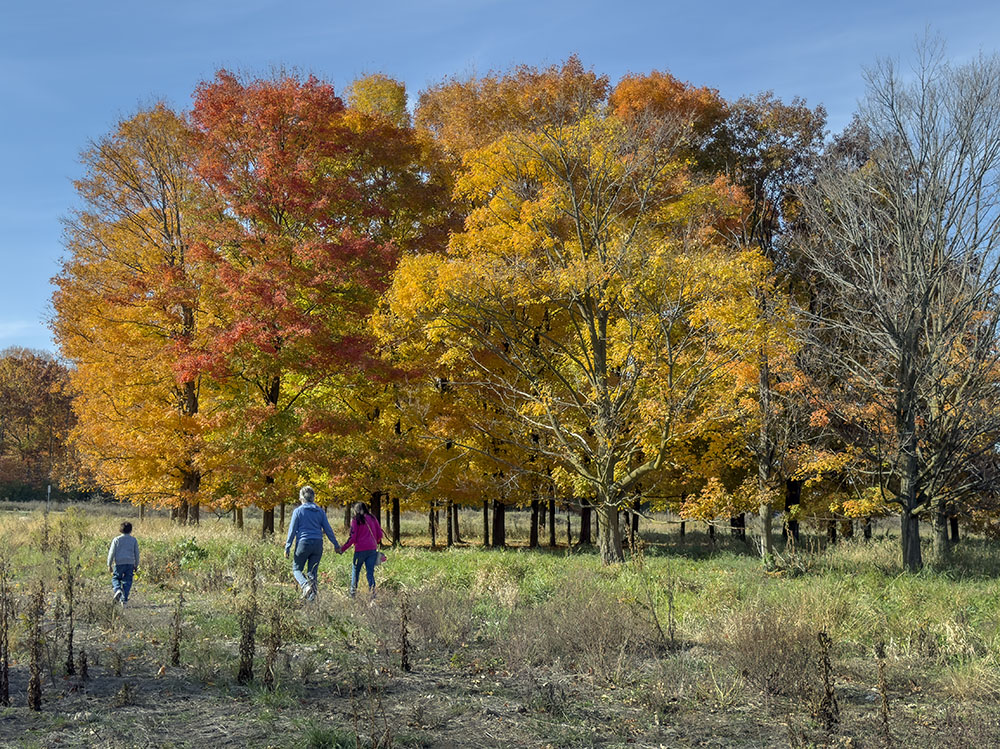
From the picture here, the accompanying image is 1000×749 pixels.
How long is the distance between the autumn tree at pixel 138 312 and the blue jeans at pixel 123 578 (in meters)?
10.2

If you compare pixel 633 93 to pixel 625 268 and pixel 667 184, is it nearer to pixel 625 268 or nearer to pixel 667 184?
pixel 667 184

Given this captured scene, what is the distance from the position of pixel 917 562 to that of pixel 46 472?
60256 millimetres

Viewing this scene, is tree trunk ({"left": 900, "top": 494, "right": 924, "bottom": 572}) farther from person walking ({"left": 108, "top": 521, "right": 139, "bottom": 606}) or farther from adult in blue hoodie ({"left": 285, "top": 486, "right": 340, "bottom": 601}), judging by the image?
person walking ({"left": 108, "top": 521, "right": 139, "bottom": 606})

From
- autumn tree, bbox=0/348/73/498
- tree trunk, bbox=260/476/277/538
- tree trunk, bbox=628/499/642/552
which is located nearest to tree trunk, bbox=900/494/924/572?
tree trunk, bbox=628/499/642/552

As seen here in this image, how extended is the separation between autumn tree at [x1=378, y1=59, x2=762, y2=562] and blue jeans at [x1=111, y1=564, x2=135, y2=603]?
7433 millimetres

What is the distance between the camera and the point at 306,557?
391 inches

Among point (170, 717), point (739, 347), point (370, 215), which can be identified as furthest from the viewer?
point (370, 215)

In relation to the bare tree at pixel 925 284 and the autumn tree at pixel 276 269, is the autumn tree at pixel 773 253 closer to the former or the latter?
the bare tree at pixel 925 284

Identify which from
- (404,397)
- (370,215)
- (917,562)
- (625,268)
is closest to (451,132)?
(370,215)

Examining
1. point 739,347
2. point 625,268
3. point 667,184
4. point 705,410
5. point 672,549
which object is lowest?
point 672,549

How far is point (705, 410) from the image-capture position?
15.8 metres

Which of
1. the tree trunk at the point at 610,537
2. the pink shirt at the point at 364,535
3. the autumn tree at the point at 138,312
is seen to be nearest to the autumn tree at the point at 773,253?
the tree trunk at the point at 610,537

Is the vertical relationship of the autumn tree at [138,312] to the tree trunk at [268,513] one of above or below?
above

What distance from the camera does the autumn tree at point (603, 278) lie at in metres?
15.0
